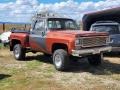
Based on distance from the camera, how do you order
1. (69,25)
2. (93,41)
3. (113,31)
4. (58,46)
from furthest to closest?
(113,31)
(69,25)
(58,46)
(93,41)

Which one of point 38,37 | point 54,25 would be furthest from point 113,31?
point 38,37

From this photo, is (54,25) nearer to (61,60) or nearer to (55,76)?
(61,60)

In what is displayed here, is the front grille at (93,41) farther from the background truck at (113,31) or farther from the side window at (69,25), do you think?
the background truck at (113,31)

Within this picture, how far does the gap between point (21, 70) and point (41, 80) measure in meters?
2.07

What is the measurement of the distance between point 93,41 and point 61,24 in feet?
7.35

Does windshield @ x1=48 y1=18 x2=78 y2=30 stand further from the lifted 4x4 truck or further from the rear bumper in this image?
the rear bumper

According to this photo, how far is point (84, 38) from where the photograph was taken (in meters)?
12.3

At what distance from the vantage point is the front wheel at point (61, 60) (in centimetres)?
1252

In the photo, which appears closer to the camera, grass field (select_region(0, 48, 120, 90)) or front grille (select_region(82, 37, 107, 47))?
grass field (select_region(0, 48, 120, 90))

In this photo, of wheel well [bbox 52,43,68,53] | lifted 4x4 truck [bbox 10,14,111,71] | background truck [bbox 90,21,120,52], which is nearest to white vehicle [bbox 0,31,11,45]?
lifted 4x4 truck [bbox 10,14,111,71]

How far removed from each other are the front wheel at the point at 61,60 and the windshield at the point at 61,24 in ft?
4.92

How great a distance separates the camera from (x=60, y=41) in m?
12.7

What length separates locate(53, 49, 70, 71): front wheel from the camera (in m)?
12.5

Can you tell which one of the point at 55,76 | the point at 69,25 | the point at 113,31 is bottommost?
the point at 55,76
